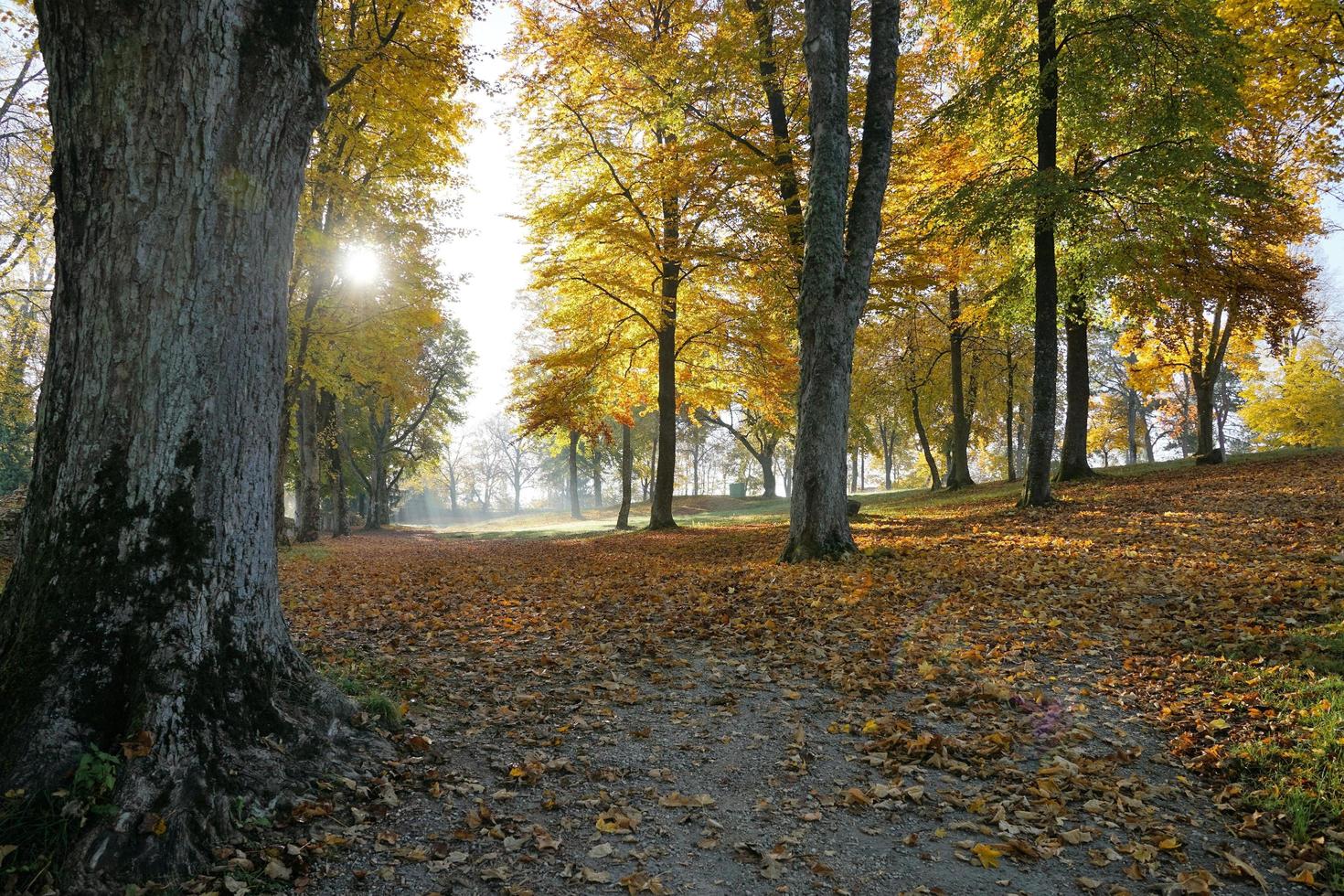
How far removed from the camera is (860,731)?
172 inches

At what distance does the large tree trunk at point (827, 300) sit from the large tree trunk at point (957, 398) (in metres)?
13.2

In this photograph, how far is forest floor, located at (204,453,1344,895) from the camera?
118 inches

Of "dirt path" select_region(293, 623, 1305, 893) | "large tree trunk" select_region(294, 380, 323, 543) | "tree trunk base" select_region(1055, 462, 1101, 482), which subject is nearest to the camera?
"dirt path" select_region(293, 623, 1305, 893)

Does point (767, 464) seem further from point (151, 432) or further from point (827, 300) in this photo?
point (151, 432)

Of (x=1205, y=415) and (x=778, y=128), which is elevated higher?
(x=778, y=128)

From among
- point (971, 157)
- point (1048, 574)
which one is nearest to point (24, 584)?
point (1048, 574)

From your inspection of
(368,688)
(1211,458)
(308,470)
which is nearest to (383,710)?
(368,688)

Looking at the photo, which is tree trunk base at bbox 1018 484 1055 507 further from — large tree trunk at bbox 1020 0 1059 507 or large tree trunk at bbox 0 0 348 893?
large tree trunk at bbox 0 0 348 893

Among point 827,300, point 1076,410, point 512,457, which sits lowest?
point 1076,410

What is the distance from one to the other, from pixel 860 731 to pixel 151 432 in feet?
14.3

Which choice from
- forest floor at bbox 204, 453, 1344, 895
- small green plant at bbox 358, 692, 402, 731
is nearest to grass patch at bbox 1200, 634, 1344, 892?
forest floor at bbox 204, 453, 1344, 895

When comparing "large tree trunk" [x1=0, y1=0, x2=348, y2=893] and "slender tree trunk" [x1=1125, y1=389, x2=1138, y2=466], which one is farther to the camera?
"slender tree trunk" [x1=1125, y1=389, x2=1138, y2=466]

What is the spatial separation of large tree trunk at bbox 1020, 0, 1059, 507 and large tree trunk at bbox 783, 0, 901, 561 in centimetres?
510

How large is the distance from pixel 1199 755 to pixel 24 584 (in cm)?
621
